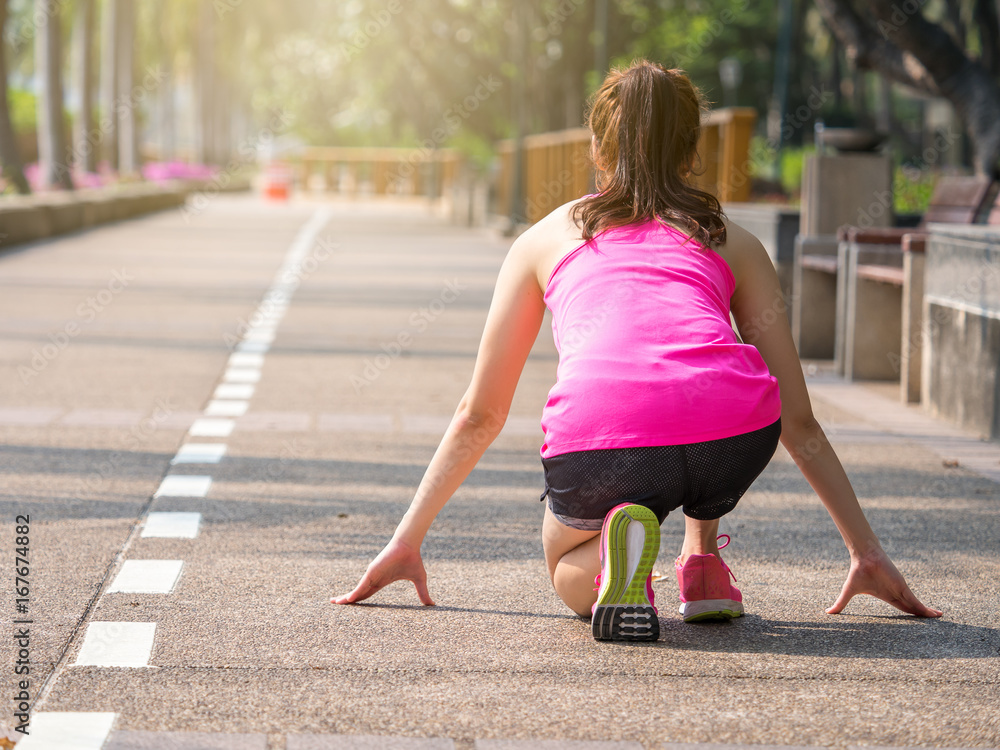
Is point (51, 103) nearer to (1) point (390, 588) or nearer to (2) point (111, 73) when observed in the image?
(2) point (111, 73)

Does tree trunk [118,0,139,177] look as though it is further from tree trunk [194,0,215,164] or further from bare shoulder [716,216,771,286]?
bare shoulder [716,216,771,286]

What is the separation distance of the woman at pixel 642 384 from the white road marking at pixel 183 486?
7.23 feet

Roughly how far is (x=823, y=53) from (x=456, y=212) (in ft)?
104

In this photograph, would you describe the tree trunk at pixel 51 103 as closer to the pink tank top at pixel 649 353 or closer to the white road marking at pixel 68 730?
the pink tank top at pixel 649 353

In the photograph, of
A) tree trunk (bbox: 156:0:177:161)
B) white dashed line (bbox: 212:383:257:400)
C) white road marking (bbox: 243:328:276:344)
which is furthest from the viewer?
tree trunk (bbox: 156:0:177:161)

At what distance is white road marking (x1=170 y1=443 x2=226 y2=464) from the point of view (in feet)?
24.7

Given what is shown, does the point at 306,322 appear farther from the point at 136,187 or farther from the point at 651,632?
the point at 136,187

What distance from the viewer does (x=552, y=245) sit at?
443cm

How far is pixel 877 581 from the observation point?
457 cm

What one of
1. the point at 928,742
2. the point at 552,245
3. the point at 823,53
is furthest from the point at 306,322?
the point at 823,53

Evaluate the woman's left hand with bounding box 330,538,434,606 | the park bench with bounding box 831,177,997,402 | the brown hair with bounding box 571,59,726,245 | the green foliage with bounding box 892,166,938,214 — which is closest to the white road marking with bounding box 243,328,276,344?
the park bench with bounding box 831,177,997,402

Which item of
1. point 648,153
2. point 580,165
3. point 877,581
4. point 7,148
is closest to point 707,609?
point 877,581

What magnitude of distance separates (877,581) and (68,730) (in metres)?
2.25

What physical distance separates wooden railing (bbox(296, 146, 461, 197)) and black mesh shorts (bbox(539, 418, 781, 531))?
59850 mm
